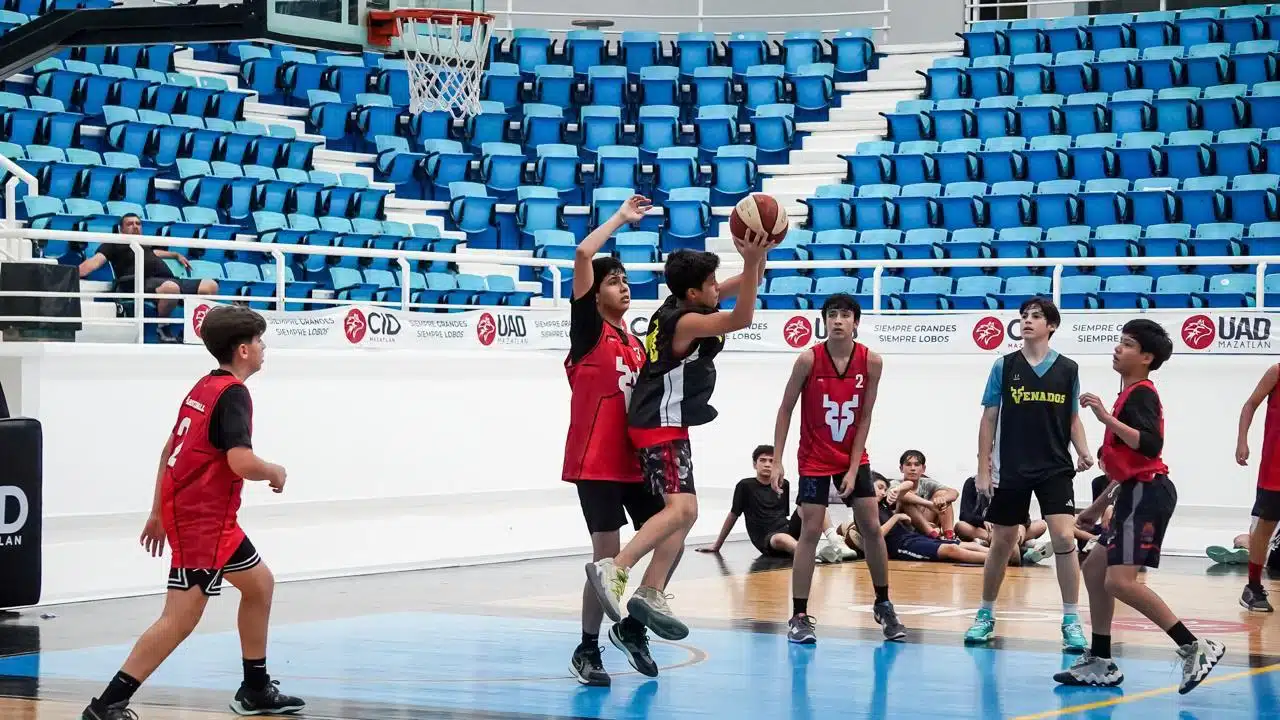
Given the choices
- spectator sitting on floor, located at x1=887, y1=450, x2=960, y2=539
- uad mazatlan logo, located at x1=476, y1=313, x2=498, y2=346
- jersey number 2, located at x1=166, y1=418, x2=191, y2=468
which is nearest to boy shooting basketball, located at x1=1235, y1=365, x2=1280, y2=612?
spectator sitting on floor, located at x1=887, y1=450, x2=960, y2=539

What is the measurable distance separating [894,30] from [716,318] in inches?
837

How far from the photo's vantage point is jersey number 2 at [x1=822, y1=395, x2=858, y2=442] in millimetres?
10438

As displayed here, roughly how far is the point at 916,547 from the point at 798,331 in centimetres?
283

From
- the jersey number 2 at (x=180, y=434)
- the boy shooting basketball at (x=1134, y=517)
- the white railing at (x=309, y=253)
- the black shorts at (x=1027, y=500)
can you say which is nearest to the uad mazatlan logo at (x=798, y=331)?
the white railing at (x=309, y=253)

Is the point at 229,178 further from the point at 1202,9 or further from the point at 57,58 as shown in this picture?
the point at 1202,9

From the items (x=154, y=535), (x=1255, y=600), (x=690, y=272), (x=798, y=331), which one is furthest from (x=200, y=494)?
(x=798, y=331)

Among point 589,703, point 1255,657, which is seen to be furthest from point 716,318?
point 1255,657

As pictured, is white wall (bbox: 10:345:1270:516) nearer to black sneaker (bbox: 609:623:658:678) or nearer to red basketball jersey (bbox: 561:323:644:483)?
red basketball jersey (bbox: 561:323:644:483)

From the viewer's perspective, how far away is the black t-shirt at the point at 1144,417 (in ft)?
26.7

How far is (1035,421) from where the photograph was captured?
32.2 ft

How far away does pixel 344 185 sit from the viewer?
21656 mm

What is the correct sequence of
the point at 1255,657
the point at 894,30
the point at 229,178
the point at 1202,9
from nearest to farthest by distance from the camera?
the point at 1255,657 < the point at 229,178 < the point at 1202,9 < the point at 894,30

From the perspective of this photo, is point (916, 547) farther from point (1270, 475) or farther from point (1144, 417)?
point (1144, 417)

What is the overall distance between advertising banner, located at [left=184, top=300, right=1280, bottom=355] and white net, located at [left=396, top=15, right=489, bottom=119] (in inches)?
112
